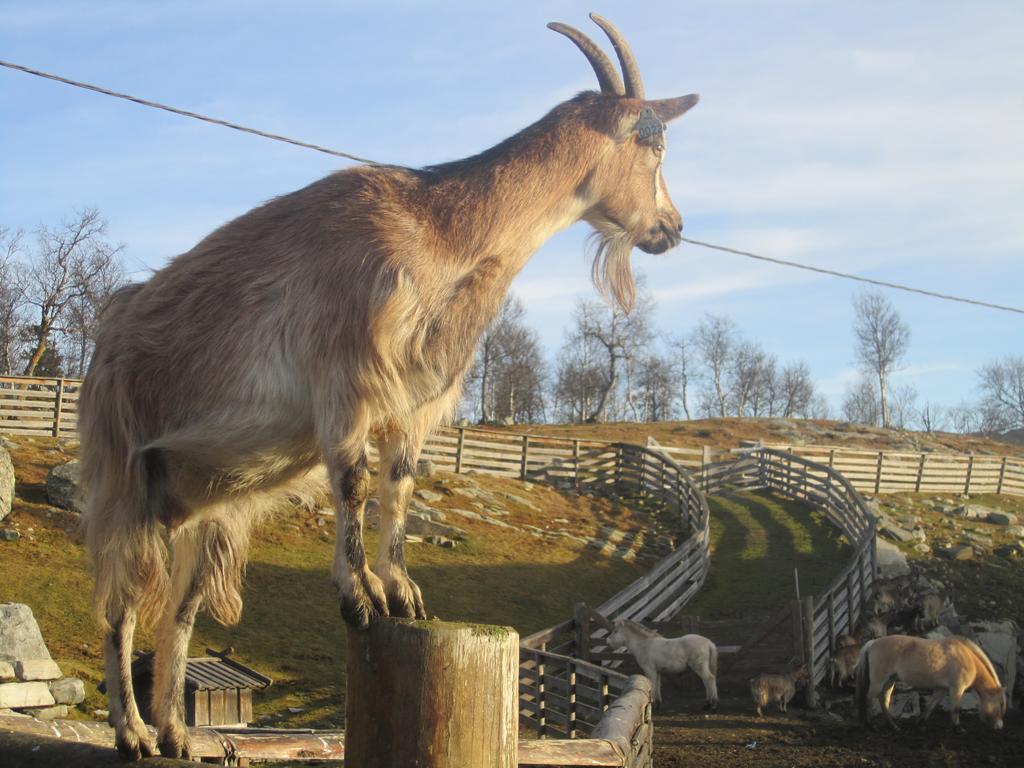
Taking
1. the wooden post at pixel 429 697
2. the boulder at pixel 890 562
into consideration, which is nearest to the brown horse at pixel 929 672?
the boulder at pixel 890 562

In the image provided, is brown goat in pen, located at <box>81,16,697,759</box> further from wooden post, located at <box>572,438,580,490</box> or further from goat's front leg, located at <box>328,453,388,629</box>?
wooden post, located at <box>572,438,580,490</box>

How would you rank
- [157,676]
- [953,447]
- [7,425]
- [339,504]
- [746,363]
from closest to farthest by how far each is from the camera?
[339,504] → [157,676] → [7,425] → [953,447] → [746,363]

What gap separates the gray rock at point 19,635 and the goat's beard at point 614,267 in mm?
9627

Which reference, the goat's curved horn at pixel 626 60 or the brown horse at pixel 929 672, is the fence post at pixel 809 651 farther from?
the goat's curved horn at pixel 626 60

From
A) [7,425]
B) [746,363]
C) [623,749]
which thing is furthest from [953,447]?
[623,749]

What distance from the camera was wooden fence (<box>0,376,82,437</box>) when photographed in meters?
26.7

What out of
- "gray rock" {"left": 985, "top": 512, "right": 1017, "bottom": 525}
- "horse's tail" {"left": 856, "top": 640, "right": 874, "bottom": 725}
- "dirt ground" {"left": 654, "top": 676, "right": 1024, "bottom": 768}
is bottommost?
"dirt ground" {"left": 654, "top": 676, "right": 1024, "bottom": 768}

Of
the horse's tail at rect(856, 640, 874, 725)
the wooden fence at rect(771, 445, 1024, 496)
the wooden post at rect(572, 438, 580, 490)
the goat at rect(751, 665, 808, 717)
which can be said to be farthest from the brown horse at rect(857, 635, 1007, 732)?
the wooden fence at rect(771, 445, 1024, 496)

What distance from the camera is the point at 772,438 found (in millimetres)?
54500

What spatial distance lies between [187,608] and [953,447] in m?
60.6

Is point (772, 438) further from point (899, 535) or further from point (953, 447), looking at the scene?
point (899, 535)

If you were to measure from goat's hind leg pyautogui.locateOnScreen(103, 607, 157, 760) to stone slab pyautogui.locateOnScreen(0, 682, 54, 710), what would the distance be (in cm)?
773

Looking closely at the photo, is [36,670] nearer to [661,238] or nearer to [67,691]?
[67,691]

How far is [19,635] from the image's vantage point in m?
12.0
